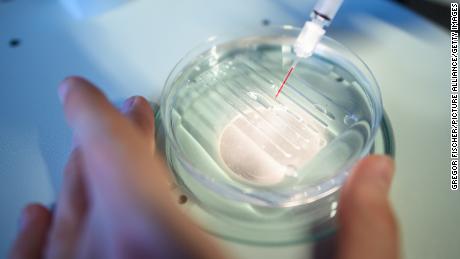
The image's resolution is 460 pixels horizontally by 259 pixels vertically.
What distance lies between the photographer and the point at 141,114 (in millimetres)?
544

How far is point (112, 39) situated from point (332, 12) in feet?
1.36

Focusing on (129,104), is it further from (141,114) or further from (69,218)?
(69,218)

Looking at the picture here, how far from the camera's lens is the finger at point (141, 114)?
20.9 inches

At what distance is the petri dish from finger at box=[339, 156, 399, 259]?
0.12 feet

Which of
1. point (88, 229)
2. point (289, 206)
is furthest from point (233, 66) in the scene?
point (88, 229)

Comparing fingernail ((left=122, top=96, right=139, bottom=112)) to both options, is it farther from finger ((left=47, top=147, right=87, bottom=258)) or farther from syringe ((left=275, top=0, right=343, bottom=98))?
syringe ((left=275, top=0, right=343, bottom=98))

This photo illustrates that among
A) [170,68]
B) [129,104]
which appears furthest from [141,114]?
[170,68]

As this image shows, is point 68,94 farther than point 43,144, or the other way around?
point 43,144

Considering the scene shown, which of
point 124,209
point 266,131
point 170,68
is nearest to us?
point 124,209

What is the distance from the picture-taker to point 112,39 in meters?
0.74

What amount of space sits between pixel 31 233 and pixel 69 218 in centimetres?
6

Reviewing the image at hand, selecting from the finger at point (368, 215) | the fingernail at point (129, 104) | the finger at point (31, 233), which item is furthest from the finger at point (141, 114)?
the finger at point (368, 215)

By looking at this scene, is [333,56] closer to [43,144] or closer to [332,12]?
[332,12]

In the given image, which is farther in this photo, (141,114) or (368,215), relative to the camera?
(141,114)
